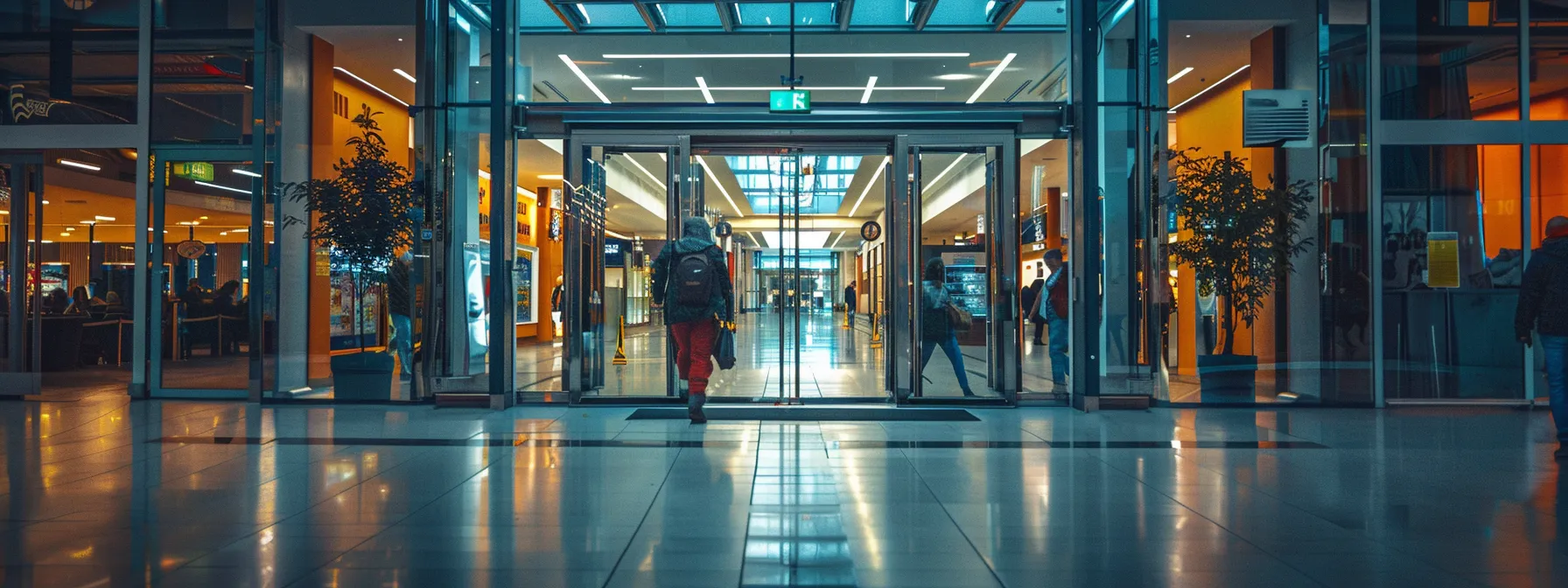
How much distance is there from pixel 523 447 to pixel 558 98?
3.79 m

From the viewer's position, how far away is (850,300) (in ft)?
42.7

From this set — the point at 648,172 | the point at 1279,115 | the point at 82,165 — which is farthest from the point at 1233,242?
the point at 82,165

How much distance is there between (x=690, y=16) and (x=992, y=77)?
2926mm

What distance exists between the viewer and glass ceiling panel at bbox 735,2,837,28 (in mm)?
8828

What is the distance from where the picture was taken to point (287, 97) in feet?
29.3

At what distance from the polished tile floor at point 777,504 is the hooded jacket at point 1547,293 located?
79 centimetres

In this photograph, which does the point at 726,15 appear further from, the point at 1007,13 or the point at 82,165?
the point at 82,165

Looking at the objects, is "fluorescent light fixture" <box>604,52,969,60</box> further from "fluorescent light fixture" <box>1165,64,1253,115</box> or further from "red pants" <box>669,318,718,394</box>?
"red pants" <box>669,318,718,394</box>

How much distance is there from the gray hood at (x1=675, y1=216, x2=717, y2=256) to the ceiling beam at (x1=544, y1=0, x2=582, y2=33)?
2.53 metres

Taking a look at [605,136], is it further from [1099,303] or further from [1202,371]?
[1202,371]

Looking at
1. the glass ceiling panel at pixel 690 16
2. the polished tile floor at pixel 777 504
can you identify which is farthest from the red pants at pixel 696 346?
the glass ceiling panel at pixel 690 16

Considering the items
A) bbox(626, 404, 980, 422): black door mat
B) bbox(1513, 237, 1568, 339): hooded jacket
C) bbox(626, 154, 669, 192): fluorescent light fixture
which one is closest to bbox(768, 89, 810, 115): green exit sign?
bbox(626, 154, 669, 192): fluorescent light fixture

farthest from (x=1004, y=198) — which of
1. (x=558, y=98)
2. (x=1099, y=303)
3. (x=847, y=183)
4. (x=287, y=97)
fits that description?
(x=287, y=97)

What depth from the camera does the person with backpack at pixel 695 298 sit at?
729cm
